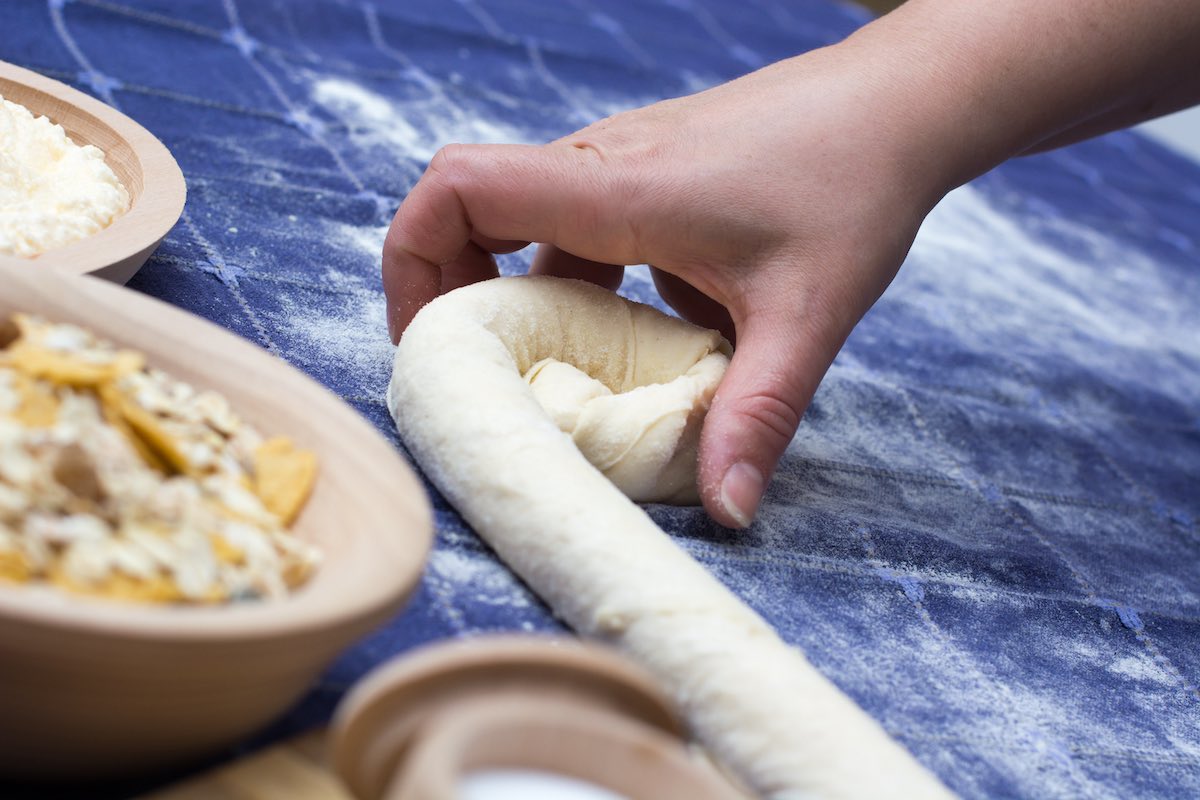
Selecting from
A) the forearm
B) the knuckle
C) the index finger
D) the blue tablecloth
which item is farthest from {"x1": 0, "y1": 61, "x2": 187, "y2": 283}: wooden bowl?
the forearm

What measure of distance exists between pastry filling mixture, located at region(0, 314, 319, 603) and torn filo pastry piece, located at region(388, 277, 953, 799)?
0.81 ft

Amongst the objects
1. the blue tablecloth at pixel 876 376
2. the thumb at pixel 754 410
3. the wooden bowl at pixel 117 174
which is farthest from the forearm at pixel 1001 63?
the wooden bowl at pixel 117 174

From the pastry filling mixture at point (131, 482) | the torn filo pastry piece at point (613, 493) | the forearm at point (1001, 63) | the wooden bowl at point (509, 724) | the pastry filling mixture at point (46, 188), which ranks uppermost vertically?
the forearm at point (1001, 63)

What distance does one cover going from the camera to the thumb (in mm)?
1113

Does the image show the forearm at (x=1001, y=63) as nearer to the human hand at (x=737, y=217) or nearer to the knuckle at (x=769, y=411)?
the human hand at (x=737, y=217)

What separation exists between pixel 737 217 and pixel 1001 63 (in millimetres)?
393

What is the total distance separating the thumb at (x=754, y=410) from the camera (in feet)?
3.65

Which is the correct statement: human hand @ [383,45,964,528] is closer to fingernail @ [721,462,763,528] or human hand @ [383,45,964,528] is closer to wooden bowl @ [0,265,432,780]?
fingernail @ [721,462,763,528]

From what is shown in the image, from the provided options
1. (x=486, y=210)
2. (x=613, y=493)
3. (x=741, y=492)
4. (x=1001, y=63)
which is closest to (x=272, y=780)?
(x=613, y=493)

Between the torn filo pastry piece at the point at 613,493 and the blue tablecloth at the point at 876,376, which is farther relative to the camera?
the blue tablecloth at the point at 876,376

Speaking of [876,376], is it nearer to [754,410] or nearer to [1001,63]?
[1001,63]

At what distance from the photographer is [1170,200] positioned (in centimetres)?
339

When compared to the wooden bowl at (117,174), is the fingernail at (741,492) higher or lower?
lower

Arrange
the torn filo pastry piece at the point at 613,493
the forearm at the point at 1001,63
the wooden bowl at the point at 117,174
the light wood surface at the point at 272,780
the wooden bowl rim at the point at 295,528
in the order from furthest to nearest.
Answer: the forearm at the point at 1001,63 → the wooden bowl at the point at 117,174 → the torn filo pastry piece at the point at 613,493 → the light wood surface at the point at 272,780 → the wooden bowl rim at the point at 295,528
